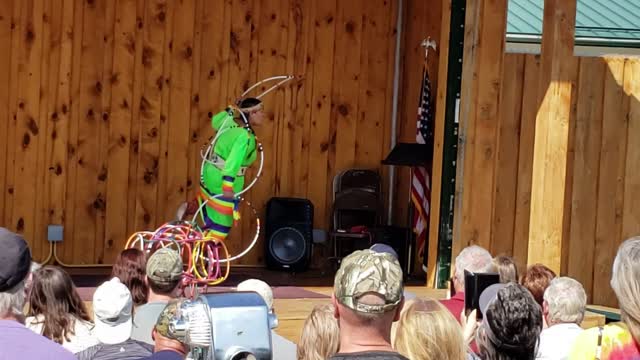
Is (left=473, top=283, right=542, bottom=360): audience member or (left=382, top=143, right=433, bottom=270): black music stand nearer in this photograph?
(left=473, top=283, right=542, bottom=360): audience member

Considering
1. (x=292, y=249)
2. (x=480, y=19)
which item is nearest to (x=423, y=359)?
(x=480, y=19)

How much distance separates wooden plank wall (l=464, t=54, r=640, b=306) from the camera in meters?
8.60

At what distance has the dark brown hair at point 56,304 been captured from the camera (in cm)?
442

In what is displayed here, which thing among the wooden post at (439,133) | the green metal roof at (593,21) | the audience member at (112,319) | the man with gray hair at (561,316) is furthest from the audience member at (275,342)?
the green metal roof at (593,21)

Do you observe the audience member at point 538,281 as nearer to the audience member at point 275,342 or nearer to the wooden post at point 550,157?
the audience member at point 275,342

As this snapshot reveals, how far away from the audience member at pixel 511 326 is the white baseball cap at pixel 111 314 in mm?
1465

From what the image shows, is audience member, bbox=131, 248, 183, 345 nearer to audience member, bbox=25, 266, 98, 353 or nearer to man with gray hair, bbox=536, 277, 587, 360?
audience member, bbox=25, 266, 98, 353

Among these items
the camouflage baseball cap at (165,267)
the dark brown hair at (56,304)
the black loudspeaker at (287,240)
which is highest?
the camouflage baseball cap at (165,267)

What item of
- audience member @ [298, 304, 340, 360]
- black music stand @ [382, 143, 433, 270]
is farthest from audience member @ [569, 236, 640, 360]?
black music stand @ [382, 143, 433, 270]

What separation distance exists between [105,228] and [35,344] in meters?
7.33

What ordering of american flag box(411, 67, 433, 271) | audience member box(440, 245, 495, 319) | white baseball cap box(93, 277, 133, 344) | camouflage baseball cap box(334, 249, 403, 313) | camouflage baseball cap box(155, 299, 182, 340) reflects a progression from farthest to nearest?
american flag box(411, 67, 433, 271) → audience member box(440, 245, 495, 319) → white baseball cap box(93, 277, 133, 344) → camouflage baseball cap box(155, 299, 182, 340) → camouflage baseball cap box(334, 249, 403, 313)

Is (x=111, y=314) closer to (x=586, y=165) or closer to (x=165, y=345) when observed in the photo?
(x=165, y=345)

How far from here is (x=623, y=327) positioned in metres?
3.22

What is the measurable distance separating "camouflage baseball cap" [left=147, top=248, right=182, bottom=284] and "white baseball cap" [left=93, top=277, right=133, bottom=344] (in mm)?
623
